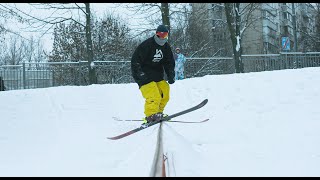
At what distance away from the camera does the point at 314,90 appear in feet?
30.5

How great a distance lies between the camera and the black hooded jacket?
7145 millimetres

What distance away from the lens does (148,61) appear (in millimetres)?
7250

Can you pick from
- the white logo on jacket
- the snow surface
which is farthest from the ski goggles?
the snow surface

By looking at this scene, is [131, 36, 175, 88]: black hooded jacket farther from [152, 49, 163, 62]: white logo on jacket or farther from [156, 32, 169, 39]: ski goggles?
[156, 32, 169, 39]: ski goggles

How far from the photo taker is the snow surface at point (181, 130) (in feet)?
14.6

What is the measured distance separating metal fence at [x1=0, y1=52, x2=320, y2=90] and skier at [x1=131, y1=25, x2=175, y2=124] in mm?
10052

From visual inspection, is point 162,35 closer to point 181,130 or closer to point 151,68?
point 151,68

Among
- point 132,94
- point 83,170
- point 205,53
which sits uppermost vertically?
point 205,53

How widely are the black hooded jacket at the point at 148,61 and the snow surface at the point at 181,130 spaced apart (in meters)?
0.98

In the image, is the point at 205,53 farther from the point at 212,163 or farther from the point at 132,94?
the point at 212,163

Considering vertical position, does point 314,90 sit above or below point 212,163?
above

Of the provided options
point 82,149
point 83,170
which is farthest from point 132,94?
point 83,170

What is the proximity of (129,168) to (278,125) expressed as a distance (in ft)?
12.5

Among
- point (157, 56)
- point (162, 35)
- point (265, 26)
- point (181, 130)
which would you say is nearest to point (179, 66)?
point (157, 56)
